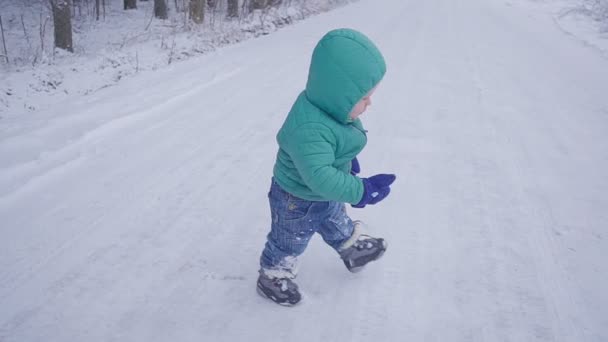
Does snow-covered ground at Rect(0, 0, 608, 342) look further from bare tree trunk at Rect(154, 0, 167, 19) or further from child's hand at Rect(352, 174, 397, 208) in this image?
bare tree trunk at Rect(154, 0, 167, 19)

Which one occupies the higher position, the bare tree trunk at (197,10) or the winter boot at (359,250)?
the winter boot at (359,250)

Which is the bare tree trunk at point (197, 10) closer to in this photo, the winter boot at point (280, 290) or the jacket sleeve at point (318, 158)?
the winter boot at point (280, 290)

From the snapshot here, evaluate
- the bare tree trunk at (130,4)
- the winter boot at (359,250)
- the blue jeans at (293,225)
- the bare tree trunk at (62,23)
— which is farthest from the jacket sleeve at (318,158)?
the bare tree trunk at (130,4)

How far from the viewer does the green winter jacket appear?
170cm

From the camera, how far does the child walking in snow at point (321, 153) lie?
5.63 ft

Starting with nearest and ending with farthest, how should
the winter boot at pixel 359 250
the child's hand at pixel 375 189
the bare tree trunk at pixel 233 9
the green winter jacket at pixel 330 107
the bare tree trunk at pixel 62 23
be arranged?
1. the green winter jacket at pixel 330 107
2. the child's hand at pixel 375 189
3. the winter boot at pixel 359 250
4. the bare tree trunk at pixel 62 23
5. the bare tree trunk at pixel 233 9

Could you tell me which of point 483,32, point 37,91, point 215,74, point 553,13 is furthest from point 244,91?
point 553,13

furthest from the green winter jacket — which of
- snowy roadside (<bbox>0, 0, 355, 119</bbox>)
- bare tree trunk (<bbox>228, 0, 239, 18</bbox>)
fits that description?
bare tree trunk (<bbox>228, 0, 239, 18</bbox>)

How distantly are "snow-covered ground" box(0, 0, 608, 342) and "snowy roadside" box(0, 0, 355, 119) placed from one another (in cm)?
109

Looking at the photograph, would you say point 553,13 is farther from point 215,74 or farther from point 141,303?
point 141,303

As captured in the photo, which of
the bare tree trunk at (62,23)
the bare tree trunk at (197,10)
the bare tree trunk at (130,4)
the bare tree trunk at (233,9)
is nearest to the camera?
the bare tree trunk at (62,23)

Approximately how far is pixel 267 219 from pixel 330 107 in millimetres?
1398

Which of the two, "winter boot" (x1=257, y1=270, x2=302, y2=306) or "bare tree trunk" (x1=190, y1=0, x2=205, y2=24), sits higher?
"winter boot" (x1=257, y1=270, x2=302, y2=306)

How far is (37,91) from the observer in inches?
225
